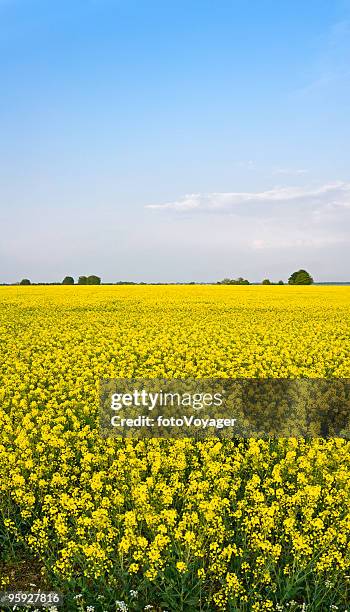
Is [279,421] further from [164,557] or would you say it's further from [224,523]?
[164,557]

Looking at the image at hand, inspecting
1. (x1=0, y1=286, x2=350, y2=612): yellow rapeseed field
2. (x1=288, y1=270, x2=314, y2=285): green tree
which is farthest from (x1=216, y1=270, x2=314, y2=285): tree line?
(x1=0, y1=286, x2=350, y2=612): yellow rapeseed field

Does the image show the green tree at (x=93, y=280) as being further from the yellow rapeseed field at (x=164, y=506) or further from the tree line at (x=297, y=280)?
the yellow rapeseed field at (x=164, y=506)

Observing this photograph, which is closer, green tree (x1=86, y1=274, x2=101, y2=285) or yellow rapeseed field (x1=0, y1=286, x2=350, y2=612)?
yellow rapeseed field (x1=0, y1=286, x2=350, y2=612)

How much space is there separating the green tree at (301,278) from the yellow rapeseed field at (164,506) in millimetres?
74956

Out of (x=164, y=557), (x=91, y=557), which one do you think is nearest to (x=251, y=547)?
(x=164, y=557)

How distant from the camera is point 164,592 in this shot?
17.3 feet

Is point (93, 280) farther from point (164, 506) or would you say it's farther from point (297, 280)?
point (164, 506)

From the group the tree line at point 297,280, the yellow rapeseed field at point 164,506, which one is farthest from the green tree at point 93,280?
the yellow rapeseed field at point 164,506

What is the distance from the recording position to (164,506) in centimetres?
623

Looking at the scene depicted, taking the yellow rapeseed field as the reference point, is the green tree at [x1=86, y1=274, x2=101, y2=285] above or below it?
above

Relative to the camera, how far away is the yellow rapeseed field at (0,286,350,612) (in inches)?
207

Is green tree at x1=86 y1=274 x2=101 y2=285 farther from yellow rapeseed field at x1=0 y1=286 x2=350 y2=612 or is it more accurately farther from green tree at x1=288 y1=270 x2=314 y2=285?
yellow rapeseed field at x1=0 y1=286 x2=350 y2=612

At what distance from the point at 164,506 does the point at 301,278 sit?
83635 mm

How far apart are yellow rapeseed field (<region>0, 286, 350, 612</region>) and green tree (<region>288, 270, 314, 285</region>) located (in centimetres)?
7496
